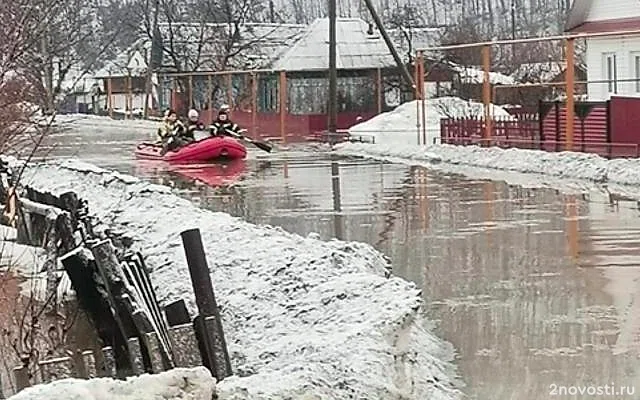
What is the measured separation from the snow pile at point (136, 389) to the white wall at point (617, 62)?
1143 inches

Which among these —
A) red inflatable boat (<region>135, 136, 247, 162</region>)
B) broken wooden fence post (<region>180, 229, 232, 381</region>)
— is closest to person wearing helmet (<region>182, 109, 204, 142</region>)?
red inflatable boat (<region>135, 136, 247, 162</region>)

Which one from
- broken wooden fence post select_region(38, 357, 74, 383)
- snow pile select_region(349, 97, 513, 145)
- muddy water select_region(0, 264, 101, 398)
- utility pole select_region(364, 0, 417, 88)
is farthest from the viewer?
utility pole select_region(364, 0, 417, 88)

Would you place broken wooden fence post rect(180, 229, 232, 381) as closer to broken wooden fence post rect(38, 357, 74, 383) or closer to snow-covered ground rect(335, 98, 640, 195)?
broken wooden fence post rect(38, 357, 74, 383)

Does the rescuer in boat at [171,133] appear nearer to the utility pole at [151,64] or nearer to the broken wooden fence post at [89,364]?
the broken wooden fence post at [89,364]

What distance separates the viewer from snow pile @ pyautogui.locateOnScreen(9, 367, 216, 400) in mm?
5816

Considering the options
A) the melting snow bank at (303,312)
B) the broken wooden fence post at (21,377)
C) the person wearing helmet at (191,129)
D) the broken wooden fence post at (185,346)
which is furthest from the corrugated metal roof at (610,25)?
the broken wooden fence post at (185,346)

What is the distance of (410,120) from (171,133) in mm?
16305

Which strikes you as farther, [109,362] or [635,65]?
[635,65]

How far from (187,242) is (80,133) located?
157ft

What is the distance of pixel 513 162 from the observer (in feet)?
90.5

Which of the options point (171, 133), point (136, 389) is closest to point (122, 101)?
point (171, 133)

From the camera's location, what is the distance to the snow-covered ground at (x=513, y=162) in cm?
2350

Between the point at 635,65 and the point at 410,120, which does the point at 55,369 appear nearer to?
the point at 635,65

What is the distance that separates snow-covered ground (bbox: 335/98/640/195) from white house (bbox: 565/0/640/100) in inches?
143
